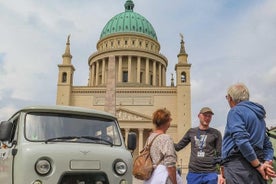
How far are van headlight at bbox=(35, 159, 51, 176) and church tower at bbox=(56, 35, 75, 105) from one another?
147 feet

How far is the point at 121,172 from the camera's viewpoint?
4.72m

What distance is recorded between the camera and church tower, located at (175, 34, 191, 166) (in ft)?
149

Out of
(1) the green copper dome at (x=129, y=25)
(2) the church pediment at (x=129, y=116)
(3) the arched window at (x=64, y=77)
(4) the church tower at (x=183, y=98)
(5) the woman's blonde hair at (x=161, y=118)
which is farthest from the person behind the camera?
(1) the green copper dome at (x=129, y=25)

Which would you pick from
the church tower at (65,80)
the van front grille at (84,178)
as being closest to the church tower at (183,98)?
the church tower at (65,80)

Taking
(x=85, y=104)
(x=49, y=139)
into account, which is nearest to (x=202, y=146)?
(x=49, y=139)

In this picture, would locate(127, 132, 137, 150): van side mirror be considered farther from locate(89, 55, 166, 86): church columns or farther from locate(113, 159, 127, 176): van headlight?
locate(89, 55, 166, 86): church columns

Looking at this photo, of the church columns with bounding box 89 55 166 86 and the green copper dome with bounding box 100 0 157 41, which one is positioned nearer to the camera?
the church columns with bounding box 89 55 166 86

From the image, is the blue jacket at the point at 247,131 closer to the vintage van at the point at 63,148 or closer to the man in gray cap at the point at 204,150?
the man in gray cap at the point at 204,150

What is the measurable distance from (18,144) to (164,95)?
4465 centimetres

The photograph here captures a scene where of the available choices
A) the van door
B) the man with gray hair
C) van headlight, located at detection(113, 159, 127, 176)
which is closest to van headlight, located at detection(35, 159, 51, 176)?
the van door

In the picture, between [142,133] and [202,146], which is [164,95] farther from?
[202,146]

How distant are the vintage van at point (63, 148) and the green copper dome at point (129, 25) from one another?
57579 mm

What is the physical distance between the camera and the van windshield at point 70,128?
15.4 ft

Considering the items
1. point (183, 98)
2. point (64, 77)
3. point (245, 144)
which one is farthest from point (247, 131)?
point (64, 77)
